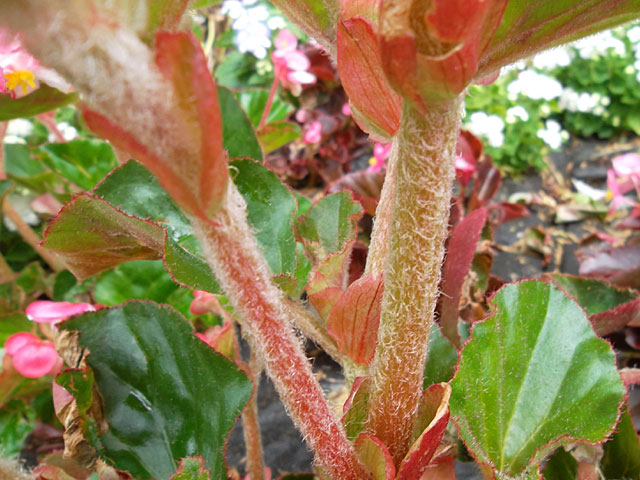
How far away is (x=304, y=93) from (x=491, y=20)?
1740 mm

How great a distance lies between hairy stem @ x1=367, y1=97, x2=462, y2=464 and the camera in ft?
0.97

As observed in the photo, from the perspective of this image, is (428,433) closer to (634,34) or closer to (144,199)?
(144,199)

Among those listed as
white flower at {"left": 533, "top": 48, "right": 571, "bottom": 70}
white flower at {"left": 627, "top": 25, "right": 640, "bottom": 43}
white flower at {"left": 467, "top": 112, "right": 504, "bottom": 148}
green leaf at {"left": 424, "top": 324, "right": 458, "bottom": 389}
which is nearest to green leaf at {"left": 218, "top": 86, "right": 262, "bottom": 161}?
green leaf at {"left": 424, "top": 324, "right": 458, "bottom": 389}

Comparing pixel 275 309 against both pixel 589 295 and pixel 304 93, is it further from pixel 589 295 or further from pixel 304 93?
pixel 304 93

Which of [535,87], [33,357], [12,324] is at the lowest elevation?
[12,324]

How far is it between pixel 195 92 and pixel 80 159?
878 millimetres

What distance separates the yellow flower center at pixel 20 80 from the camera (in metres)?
0.59

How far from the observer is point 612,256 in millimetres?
944

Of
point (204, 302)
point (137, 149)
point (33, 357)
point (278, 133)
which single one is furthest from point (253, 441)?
point (278, 133)

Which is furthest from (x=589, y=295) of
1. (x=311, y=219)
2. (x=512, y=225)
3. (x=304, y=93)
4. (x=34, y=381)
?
(x=304, y=93)

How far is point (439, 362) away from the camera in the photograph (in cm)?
51

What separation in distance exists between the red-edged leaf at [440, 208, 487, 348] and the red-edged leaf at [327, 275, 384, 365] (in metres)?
A: 0.16

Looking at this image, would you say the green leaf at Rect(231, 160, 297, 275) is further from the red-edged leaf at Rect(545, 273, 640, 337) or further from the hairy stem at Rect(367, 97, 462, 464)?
the red-edged leaf at Rect(545, 273, 640, 337)

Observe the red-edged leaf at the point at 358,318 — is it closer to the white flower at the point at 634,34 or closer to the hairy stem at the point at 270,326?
the hairy stem at the point at 270,326
